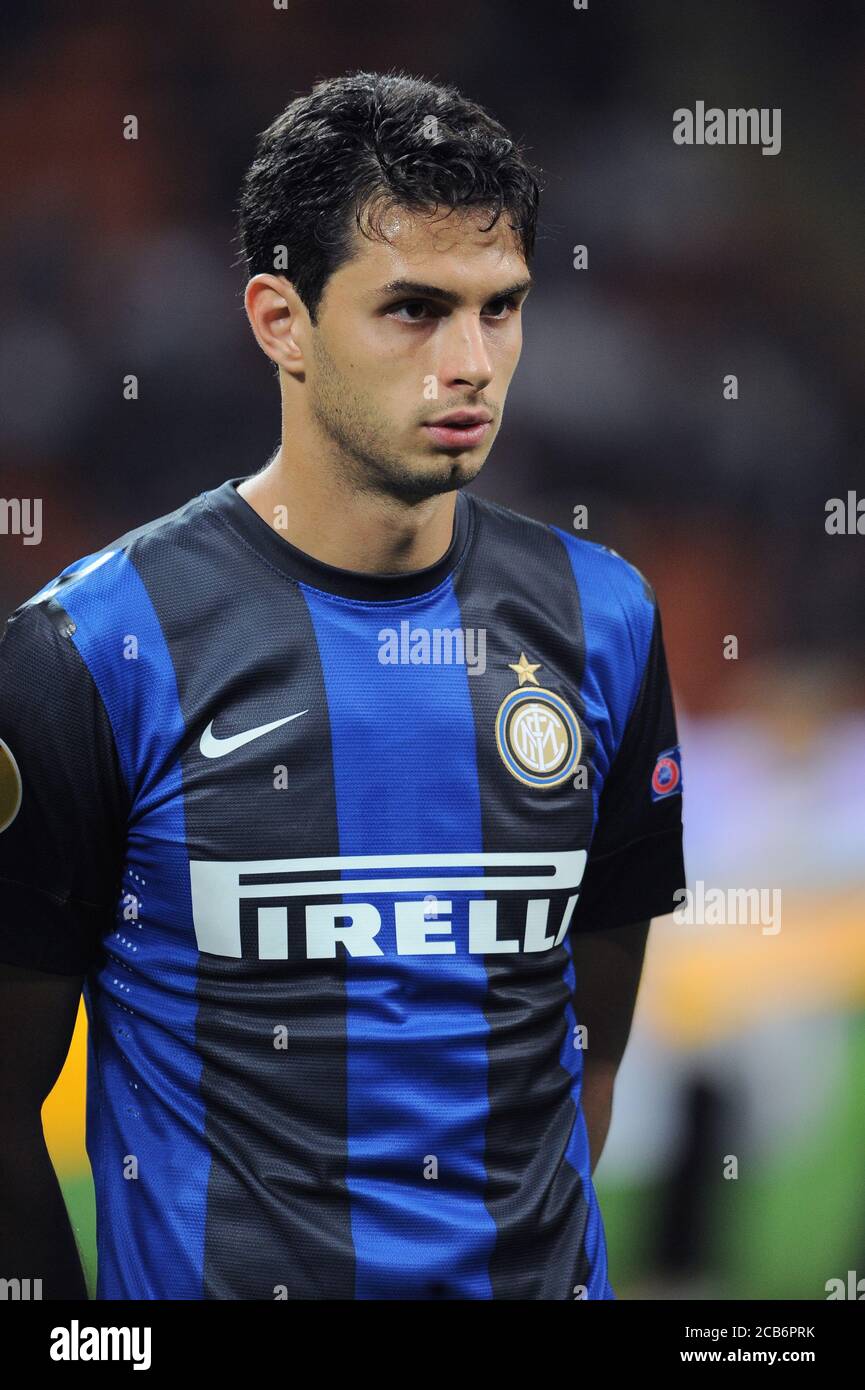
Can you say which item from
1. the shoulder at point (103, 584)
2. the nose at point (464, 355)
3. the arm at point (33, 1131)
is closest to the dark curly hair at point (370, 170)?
the nose at point (464, 355)

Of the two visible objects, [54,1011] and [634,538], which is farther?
[634,538]

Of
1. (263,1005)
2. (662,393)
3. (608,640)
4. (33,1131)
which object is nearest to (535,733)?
(608,640)

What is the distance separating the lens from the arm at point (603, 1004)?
1773 mm

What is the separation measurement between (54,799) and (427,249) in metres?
0.67

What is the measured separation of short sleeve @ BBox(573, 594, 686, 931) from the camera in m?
1.63

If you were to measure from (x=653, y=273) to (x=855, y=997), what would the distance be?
122cm

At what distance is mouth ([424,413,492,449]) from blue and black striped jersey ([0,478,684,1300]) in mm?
Result: 165

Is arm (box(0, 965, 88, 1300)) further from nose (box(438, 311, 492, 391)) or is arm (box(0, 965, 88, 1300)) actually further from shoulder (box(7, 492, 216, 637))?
nose (box(438, 311, 492, 391))

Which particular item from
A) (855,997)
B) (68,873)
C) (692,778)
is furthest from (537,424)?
(68,873)

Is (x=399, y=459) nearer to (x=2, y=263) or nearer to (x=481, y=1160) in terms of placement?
(x=481, y=1160)

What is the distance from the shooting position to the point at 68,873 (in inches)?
55.1

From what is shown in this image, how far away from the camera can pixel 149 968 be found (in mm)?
1404

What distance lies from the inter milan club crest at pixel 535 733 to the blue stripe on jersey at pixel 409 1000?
4 cm

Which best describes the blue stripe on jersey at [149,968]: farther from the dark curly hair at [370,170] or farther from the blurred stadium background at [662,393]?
the blurred stadium background at [662,393]
